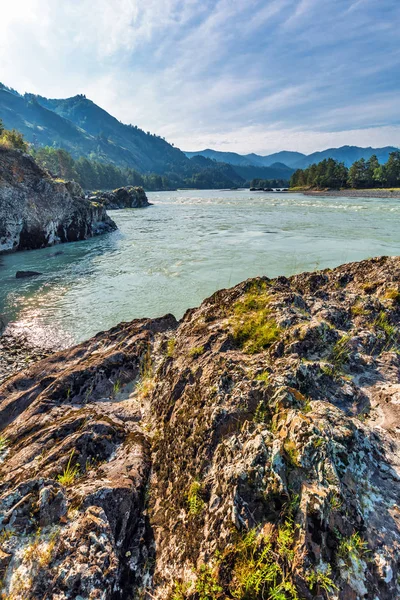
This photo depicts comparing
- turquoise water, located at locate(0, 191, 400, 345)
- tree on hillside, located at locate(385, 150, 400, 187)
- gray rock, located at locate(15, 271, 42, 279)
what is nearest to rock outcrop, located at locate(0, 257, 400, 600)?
turquoise water, located at locate(0, 191, 400, 345)

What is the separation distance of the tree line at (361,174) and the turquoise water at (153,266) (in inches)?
4169

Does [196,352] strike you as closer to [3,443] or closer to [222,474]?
[222,474]

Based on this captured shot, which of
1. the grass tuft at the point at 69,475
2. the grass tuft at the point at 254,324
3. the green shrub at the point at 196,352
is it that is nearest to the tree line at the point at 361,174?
the grass tuft at the point at 254,324

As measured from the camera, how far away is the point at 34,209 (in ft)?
122

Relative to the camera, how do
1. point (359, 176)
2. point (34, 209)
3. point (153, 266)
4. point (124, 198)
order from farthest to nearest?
1. point (359, 176)
2. point (124, 198)
3. point (34, 209)
4. point (153, 266)

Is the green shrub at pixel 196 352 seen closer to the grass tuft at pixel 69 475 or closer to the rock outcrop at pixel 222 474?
the rock outcrop at pixel 222 474

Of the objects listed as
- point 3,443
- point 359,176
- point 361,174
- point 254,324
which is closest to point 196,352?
point 254,324

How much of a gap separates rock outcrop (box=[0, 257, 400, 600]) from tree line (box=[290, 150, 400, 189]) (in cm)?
14842

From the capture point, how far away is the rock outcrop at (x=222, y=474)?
10.4 ft

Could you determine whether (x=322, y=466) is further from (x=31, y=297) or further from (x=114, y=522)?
(x=31, y=297)

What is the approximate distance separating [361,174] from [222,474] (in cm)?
15971

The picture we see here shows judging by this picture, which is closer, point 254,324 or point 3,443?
point 3,443

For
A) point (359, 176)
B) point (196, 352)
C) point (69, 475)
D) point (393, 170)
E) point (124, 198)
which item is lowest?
point (69, 475)

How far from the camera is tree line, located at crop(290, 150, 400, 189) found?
125 metres
